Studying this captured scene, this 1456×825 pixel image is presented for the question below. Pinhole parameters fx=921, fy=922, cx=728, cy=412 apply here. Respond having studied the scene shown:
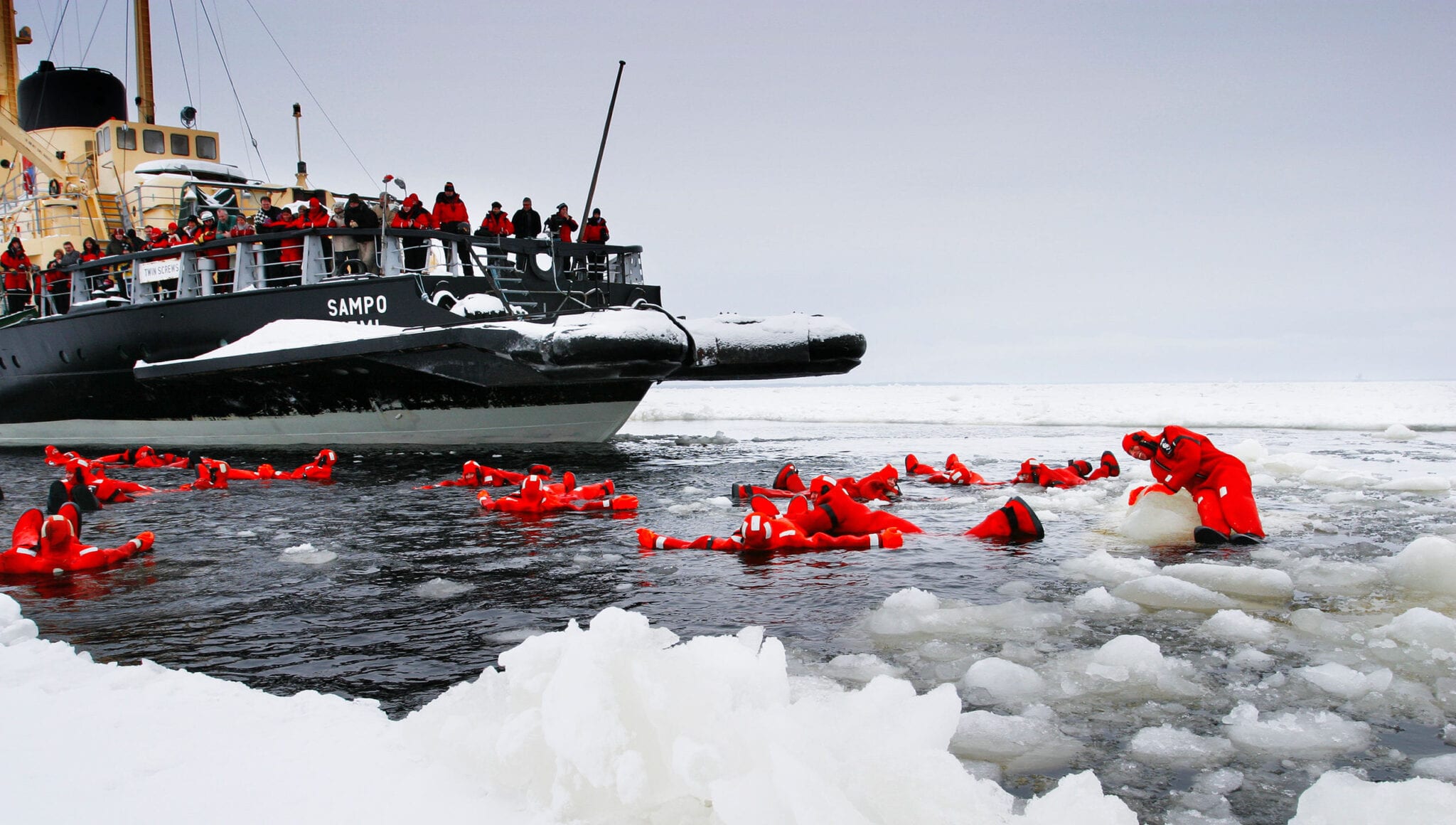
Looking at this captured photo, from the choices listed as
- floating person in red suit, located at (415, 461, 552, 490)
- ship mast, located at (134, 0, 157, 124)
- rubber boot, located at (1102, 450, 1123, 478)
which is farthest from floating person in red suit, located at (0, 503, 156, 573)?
ship mast, located at (134, 0, 157, 124)

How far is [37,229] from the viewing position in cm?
1516

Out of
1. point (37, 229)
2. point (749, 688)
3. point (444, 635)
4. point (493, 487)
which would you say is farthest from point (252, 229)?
Result: point (749, 688)

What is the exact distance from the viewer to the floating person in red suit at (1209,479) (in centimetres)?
387

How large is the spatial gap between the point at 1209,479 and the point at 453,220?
8.78 m

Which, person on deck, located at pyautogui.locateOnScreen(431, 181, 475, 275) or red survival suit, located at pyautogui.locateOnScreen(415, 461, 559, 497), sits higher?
person on deck, located at pyautogui.locateOnScreen(431, 181, 475, 275)

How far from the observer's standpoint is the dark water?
219 cm

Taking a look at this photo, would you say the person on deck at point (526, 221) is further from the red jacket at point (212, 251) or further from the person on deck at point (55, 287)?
the person on deck at point (55, 287)

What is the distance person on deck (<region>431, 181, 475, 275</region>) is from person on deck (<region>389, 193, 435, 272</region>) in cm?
12

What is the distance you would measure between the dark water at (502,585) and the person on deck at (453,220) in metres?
4.37

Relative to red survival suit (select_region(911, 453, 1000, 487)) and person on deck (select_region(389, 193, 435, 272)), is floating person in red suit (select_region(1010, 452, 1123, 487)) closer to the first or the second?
red survival suit (select_region(911, 453, 1000, 487))

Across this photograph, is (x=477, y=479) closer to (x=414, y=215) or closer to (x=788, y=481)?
(x=788, y=481)

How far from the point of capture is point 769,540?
387cm

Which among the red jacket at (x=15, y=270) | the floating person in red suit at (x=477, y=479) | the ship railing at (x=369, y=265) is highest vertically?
the red jacket at (x=15, y=270)

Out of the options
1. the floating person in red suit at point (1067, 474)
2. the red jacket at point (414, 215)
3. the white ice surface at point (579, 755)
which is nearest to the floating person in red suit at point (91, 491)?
the white ice surface at point (579, 755)
